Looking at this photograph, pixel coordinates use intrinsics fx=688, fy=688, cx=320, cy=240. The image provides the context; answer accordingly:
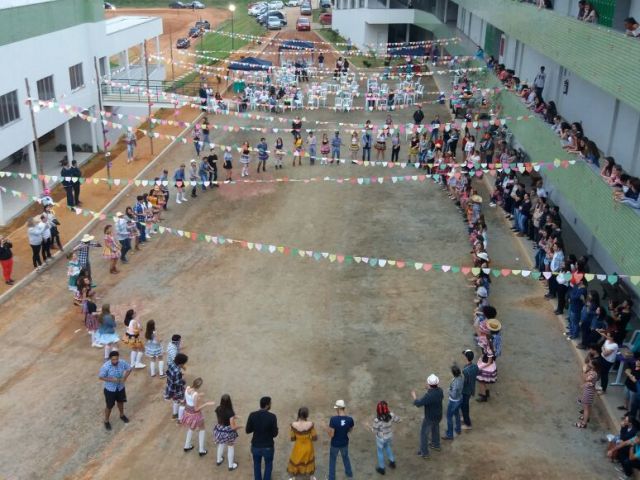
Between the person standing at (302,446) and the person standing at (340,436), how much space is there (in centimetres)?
29

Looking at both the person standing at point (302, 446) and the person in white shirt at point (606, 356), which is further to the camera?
the person in white shirt at point (606, 356)

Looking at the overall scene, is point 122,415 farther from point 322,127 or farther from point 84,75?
point 322,127

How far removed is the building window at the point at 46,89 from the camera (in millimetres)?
25744

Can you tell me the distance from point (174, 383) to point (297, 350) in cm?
368

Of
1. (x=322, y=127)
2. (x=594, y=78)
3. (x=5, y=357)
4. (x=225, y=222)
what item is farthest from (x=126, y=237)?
(x=322, y=127)

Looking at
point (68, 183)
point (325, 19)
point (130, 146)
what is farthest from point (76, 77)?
point (325, 19)

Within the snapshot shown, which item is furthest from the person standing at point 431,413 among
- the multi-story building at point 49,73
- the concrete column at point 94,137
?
the concrete column at point 94,137

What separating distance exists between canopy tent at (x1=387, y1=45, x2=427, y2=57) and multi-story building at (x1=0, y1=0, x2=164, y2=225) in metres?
21.8

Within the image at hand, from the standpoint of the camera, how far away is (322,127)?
110 feet

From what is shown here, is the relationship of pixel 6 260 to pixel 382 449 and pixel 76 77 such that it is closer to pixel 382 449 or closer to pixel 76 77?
pixel 382 449

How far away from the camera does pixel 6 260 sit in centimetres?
1762

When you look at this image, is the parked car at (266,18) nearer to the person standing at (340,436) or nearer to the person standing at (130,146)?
the person standing at (130,146)

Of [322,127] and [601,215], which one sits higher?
[601,215]

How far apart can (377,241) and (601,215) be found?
7441 millimetres
